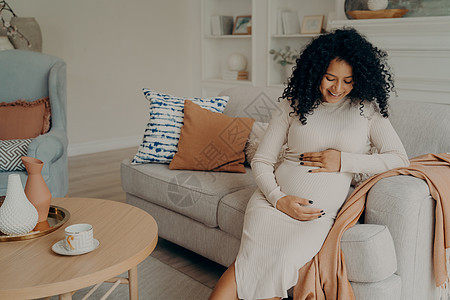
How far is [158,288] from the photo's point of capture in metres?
2.22

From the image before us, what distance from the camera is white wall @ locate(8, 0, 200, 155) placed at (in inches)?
191

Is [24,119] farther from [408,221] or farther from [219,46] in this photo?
[219,46]

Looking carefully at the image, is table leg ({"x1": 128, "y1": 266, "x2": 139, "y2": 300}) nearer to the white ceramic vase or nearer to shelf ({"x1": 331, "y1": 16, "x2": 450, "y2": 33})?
the white ceramic vase

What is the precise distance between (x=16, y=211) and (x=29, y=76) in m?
1.76

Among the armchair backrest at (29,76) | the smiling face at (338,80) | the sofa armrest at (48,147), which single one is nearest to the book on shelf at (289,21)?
the armchair backrest at (29,76)

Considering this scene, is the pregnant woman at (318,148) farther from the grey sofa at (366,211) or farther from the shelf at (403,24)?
the shelf at (403,24)

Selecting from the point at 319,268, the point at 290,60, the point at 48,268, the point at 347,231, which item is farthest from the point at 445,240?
the point at 290,60

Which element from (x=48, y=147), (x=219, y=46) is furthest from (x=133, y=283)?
(x=219, y=46)

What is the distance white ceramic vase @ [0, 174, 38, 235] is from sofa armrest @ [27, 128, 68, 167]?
3.30ft

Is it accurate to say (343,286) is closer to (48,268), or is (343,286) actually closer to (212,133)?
(48,268)

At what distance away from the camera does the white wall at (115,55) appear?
4.84 metres

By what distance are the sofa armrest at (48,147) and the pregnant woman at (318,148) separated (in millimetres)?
1256

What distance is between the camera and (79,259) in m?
1.49

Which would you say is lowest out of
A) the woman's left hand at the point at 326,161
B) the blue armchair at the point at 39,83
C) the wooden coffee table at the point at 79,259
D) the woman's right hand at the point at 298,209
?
the wooden coffee table at the point at 79,259
